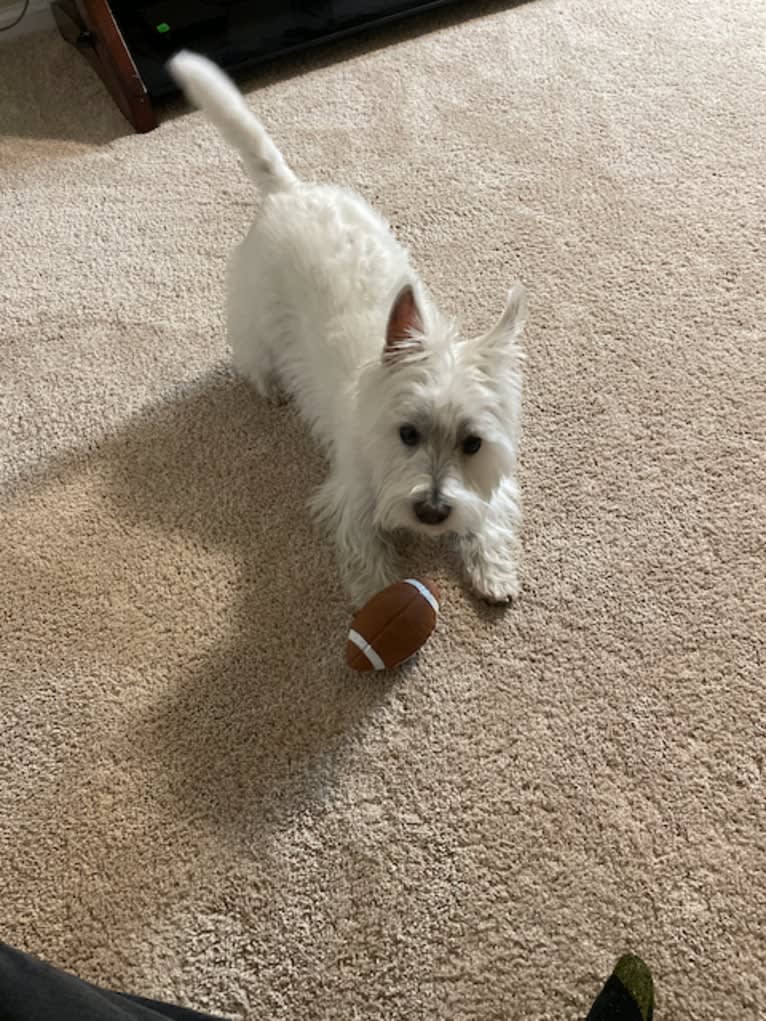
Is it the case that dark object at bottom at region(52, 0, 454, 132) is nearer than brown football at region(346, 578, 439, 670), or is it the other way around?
brown football at region(346, 578, 439, 670)

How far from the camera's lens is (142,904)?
3.44 feet

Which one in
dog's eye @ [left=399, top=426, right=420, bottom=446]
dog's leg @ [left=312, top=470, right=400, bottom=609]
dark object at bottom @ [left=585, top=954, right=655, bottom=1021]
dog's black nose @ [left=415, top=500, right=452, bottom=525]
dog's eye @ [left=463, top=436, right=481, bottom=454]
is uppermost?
dog's eye @ [left=399, top=426, right=420, bottom=446]

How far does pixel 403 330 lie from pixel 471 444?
0.67 feet

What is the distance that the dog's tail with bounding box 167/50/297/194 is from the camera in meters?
1.41

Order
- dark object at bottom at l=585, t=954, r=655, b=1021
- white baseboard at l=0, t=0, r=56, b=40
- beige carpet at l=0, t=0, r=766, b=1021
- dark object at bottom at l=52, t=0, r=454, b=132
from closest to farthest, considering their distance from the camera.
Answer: dark object at bottom at l=585, t=954, r=655, b=1021, beige carpet at l=0, t=0, r=766, b=1021, dark object at bottom at l=52, t=0, r=454, b=132, white baseboard at l=0, t=0, r=56, b=40

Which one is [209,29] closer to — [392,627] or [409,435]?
[409,435]

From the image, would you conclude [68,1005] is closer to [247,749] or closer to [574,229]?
[247,749]

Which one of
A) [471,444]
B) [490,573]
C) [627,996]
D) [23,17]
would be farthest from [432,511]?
[23,17]

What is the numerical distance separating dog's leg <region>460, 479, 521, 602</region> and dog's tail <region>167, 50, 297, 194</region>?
791mm

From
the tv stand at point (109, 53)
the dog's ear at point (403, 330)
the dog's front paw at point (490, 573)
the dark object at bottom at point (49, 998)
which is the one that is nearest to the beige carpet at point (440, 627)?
the dog's front paw at point (490, 573)

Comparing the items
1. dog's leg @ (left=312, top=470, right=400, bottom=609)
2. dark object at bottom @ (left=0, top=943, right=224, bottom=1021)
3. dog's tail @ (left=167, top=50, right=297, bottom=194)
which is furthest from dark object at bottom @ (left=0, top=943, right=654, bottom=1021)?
dog's tail @ (left=167, top=50, right=297, bottom=194)

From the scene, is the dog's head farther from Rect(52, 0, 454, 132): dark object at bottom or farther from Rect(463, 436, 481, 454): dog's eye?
Rect(52, 0, 454, 132): dark object at bottom

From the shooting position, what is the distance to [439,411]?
3.64 feet

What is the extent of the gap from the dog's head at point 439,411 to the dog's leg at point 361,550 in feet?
0.42
